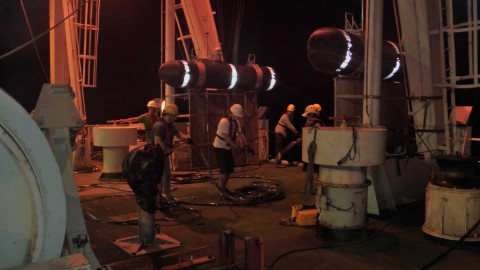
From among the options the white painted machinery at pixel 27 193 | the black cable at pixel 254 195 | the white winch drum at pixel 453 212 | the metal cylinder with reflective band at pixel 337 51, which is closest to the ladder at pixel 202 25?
the black cable at pixel 254 195

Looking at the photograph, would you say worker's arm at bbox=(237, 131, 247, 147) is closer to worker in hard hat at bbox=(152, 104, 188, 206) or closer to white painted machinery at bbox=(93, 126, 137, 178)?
worker in hard hat at bbox=(152, 104, 188, 206)

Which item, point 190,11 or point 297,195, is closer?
point 297,195

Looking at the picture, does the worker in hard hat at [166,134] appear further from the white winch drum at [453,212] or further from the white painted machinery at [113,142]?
the white winch drum at [453,212]

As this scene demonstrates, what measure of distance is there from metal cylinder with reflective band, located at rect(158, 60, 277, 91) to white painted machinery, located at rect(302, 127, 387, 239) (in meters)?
6.10

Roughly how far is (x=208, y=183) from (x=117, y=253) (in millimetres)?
5257

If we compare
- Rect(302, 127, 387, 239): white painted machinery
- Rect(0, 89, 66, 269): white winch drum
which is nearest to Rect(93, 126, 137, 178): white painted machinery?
Rect(302, 127, 387, 239): white painted machinery

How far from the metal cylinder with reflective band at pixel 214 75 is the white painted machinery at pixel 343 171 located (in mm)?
6102

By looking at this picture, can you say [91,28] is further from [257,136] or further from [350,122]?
[350,122]

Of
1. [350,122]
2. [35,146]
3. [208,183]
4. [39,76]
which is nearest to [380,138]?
[350,122]

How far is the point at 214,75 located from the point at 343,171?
6936mm

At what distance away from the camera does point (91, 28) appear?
13695mm

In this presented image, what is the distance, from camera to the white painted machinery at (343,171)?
6.23 m

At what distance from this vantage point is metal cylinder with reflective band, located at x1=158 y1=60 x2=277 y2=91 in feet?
39.3

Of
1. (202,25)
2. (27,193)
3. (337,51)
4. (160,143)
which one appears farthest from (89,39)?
(27,193)
